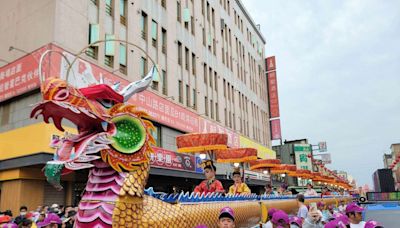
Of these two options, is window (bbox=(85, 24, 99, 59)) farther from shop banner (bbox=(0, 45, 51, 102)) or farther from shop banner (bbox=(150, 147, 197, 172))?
shop banner (bbox=(150, 147, 197, 172))

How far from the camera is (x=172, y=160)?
16.2m

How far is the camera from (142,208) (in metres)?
3.45

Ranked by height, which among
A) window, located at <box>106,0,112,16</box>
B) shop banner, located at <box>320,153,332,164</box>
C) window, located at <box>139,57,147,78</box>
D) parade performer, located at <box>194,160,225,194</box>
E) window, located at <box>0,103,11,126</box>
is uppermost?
window, located at <box>106,0,112,16</box>

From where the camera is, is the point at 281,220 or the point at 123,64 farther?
the point at 123,64

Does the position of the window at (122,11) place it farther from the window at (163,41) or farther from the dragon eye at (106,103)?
the dragon eye at (106,103)

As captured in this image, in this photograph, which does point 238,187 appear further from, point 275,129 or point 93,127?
point 275,129

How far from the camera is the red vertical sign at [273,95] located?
39.6m

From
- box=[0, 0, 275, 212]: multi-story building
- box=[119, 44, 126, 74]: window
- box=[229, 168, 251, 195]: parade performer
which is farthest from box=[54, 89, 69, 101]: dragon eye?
box=[119, 44, 126, 74]: window

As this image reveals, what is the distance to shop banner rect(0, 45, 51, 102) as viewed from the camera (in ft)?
39.6

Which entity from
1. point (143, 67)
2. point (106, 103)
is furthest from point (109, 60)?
point (106, 103)

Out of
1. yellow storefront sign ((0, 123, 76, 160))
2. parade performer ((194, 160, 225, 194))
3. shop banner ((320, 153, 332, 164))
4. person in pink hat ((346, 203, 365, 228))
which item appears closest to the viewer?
person in pink hat ((346, 203, 365, 228))

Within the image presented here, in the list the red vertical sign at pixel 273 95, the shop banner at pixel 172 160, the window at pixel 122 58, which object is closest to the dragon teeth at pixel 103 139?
the shop banner at pixel 172 160

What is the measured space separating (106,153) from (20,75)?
11.0 meters

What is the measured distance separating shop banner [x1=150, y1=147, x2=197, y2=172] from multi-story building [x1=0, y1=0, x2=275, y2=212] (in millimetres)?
273
